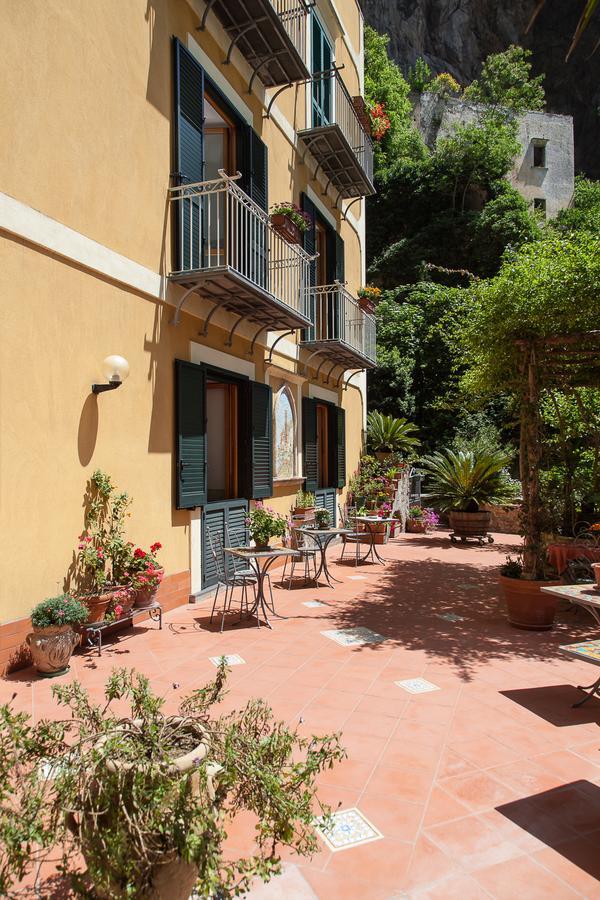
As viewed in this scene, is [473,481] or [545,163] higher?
[545,163]

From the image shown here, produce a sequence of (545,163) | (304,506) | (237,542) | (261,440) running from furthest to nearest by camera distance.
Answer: (545,163)
(304,506)
(261,440)
(237,542)

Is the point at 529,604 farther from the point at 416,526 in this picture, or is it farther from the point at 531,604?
the point at 416,526

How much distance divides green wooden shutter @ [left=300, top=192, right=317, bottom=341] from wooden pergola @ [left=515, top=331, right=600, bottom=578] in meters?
3.88

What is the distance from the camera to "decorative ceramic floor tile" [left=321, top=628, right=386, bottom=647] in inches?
194

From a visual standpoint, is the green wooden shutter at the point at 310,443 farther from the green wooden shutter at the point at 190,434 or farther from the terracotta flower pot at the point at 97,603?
the terracotta flower pot at the point at 97,603

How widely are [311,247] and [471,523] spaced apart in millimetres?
6089

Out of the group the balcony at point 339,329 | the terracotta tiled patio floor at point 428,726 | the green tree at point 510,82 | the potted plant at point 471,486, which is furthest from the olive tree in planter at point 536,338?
the green tree at point 510,82

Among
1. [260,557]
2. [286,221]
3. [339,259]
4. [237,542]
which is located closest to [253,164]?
[286,221]

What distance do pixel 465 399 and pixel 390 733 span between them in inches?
321

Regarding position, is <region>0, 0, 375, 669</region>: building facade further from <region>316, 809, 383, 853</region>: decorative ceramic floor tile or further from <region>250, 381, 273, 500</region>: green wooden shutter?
<region>316, 809, 383, 853</region>: decorative ceramic floor tile

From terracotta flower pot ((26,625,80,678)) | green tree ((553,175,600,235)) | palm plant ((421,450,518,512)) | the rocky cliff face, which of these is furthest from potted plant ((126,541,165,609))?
the rocky cliff face

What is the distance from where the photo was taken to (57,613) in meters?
3.99

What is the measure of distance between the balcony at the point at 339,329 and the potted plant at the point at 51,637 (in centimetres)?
575

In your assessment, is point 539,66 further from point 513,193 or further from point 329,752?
point 329,752
